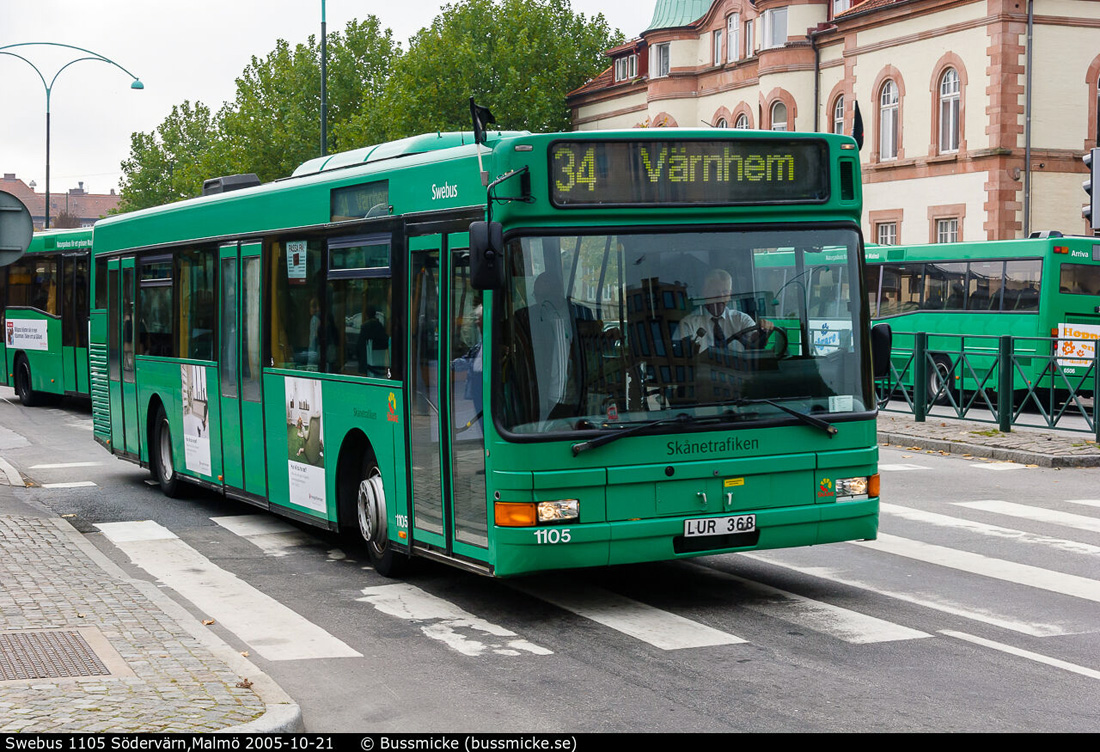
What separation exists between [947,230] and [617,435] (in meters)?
36.1

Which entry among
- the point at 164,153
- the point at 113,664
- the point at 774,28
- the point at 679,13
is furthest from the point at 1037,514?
the point at 164,153

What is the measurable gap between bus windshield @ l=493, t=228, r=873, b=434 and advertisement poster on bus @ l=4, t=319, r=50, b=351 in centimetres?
2131

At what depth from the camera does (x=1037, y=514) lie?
12.7 metres

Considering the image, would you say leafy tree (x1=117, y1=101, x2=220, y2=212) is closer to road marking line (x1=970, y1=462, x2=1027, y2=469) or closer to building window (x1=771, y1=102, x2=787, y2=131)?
building window (x1=771, y1=102, x2=787, y2=131)

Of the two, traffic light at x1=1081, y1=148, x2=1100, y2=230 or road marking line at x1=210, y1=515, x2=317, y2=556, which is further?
traffic light at x1=1081, y1=148, x2=1100, y2=230

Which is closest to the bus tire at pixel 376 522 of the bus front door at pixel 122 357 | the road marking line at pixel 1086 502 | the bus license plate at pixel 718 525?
the bus license plate at pixel 718 525

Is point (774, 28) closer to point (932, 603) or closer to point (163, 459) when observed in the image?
point (163, 459)

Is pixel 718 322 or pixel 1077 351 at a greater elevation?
pixel 718 322

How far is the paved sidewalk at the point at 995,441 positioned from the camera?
16703 mm

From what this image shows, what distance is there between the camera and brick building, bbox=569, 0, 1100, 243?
39.3m

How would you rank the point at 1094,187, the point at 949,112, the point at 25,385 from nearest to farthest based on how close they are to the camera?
the point at 1094,187, the point at 25,385, the point at 949,112

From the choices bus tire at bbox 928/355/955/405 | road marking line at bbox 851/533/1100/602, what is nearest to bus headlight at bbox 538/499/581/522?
road marking line at bbox 851/533/1100/602
